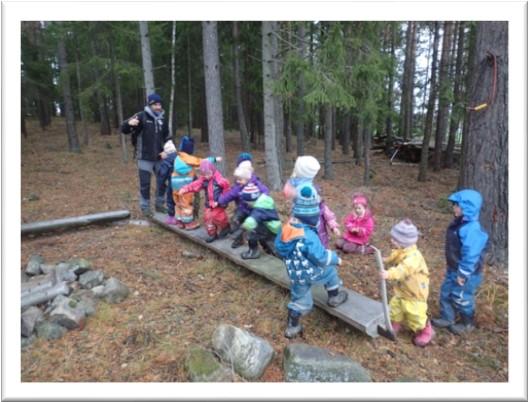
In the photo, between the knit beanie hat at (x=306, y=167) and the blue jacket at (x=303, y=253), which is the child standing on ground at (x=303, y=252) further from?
the knit beanie hat at (x=306, y=167)

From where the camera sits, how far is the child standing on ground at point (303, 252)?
3.41m

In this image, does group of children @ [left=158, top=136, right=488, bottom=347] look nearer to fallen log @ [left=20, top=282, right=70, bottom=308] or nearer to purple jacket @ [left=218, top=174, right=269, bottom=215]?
purple jacket @ [left=218, top=174, right=269, bottom=215]

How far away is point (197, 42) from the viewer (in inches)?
624

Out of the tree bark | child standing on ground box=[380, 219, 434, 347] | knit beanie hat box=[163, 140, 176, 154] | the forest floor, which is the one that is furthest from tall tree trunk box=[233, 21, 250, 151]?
child standing on ground box=[380, 219, 434, 347]

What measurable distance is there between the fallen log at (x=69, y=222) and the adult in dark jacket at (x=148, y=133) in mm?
880

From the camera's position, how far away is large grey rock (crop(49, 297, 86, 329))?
371cm

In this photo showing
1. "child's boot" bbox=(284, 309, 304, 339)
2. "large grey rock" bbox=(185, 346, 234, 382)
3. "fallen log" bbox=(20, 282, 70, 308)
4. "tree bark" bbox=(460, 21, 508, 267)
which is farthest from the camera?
"tree bark" bbox=(460, 21, 508, 267)

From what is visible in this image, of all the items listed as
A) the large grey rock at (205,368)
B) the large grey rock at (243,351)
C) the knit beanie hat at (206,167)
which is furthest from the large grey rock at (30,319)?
the knit beanie hat at (206,167)

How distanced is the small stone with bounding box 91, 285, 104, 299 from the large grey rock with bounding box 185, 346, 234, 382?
1.78 m

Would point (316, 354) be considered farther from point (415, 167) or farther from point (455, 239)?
point (415, 167)

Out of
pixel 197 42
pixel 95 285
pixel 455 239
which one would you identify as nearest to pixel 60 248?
pixel 95 285
